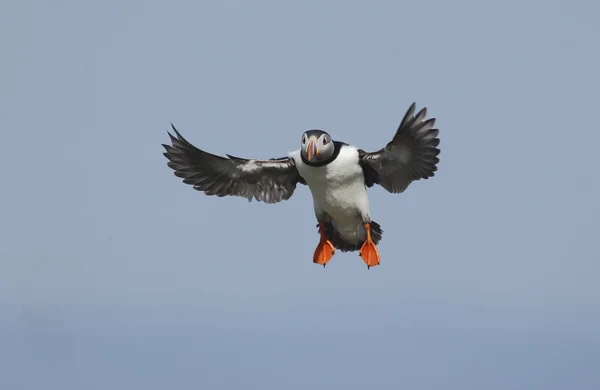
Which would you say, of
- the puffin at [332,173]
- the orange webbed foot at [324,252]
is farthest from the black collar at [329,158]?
the orange webbed foot at [324,252]

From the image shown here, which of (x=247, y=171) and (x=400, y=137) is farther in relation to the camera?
(x=247, y=171)

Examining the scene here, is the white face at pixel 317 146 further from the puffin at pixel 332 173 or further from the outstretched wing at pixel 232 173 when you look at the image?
the outstretched wing at pixel 232 173

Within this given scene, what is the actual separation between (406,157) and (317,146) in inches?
57.3

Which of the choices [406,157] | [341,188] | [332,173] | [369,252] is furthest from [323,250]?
[406,157]

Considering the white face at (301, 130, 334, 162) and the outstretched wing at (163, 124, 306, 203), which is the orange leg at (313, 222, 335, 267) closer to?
the outstretched wing at (163, 124, 306, 203)

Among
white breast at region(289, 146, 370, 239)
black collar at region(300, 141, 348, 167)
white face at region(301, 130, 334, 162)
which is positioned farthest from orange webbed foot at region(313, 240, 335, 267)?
white face at region(301, 130, 334, 162)

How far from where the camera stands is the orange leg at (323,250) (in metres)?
22.4

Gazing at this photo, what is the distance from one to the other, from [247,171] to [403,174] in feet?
9.08

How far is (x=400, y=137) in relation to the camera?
2069cm

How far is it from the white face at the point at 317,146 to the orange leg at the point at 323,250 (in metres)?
1.89

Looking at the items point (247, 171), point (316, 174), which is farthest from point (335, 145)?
point (247, 171)

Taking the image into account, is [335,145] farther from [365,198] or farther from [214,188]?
[214,188]

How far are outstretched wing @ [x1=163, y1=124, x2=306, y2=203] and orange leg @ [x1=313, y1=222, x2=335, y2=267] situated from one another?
92 cm

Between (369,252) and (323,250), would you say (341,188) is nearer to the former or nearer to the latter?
(369,252)
